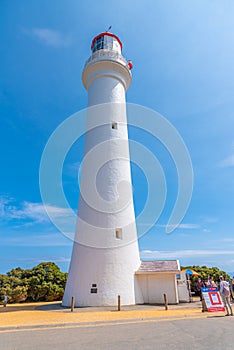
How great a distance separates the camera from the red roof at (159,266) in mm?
14758

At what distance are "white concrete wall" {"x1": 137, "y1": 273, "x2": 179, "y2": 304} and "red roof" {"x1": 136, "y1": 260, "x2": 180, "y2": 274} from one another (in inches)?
11.4

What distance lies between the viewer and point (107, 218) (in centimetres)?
1463

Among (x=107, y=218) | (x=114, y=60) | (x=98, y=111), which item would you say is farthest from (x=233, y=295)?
(x=114, y=60)

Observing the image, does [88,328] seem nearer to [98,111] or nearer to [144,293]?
[144,293]

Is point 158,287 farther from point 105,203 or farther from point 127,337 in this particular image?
point 127,337

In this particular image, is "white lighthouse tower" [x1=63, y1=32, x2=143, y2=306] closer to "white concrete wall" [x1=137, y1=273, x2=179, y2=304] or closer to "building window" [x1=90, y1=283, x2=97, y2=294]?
"building window" [x1=90, y1=283, x2=97, y2=294]

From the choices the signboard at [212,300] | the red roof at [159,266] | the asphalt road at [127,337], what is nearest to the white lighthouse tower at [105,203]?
the red roof at [159,266]

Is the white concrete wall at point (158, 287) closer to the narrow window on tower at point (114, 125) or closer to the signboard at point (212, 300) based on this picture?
the signboard at point (212, 300)

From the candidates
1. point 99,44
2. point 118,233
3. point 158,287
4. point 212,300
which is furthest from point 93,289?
point 99,44

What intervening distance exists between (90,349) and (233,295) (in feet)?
46.3

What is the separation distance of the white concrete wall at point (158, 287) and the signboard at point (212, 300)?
3.99 m

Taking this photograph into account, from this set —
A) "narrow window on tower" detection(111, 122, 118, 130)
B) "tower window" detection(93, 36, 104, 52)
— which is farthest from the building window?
"tower window" detection(93, 36, 104, 52)

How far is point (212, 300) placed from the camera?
10734 millimetres

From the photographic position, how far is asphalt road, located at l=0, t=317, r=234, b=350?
547 cm
